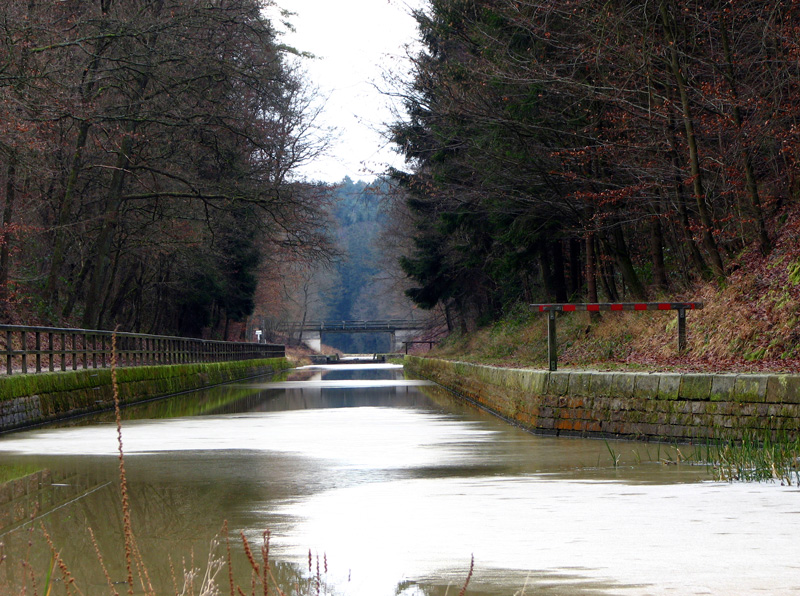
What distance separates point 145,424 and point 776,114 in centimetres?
1164

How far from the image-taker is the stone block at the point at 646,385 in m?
13.3

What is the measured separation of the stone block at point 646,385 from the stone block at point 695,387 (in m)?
0.44

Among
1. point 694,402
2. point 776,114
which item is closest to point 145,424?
point 694,402

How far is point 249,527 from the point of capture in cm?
743

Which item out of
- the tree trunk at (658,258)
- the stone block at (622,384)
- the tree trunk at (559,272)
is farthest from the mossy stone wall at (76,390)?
the tree trunk at (658,258)

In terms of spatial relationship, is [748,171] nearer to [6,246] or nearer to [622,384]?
[622,384]

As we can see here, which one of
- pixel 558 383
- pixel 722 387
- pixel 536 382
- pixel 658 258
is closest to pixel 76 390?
pixel 536 382

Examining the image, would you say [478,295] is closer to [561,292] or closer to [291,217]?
[561,292]

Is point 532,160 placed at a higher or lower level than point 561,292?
higher

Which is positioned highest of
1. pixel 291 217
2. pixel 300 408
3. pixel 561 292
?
pixel 291 217

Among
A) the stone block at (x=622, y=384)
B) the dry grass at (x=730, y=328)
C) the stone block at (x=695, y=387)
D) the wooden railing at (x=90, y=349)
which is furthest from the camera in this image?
the wooden railing at (x=90, y=349)

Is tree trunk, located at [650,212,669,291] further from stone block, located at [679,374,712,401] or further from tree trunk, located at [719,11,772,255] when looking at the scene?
stone block, located at [679,374,712,401]

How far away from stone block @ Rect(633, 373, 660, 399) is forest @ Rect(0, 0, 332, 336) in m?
11.4

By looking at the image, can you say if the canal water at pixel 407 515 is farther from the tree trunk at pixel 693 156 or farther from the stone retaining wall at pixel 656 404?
the tree trunk at pixel 693 156
